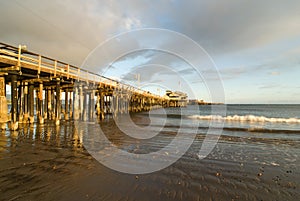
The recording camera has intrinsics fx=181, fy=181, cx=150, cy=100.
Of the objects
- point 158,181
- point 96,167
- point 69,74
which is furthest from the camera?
point 69,74

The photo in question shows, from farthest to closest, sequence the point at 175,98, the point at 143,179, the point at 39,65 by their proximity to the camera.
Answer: the point at 175,98 < the point at 39,65 < the point at 143,179

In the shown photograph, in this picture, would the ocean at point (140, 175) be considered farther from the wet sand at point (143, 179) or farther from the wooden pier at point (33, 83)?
the wooden pier at point (33, 83)

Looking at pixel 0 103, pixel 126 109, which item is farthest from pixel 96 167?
pixel 126 109

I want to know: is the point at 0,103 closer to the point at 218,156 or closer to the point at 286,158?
the point at 218,156

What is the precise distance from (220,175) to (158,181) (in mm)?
1802

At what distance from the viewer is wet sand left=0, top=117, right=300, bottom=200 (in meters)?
3.64

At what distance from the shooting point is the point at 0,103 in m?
10.0

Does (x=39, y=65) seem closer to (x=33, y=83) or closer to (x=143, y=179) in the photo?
A: (x=33, y=83)

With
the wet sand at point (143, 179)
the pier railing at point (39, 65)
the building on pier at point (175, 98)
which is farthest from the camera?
the building on pier at point (175, 98)

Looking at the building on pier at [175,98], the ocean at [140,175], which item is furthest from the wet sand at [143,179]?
the building on pier at [175,98]

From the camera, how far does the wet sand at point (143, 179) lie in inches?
143

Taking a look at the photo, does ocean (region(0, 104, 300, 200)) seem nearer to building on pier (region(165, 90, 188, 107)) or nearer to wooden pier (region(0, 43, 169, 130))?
wooden pier (region(0, 43, 169, 130))

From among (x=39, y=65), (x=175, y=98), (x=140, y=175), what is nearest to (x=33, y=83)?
(x=39, y=65)

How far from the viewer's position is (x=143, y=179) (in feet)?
14.8
